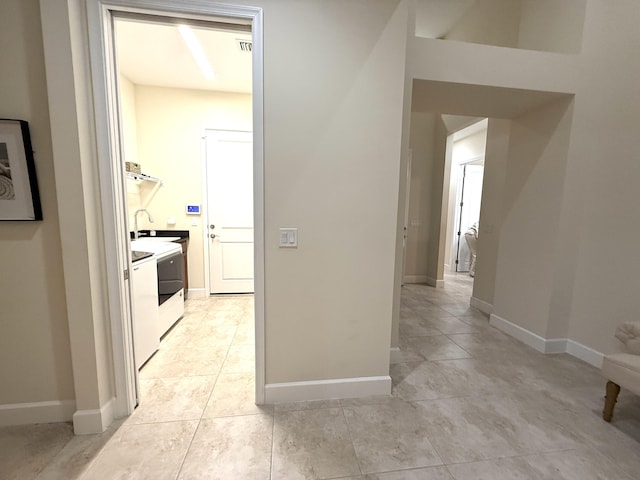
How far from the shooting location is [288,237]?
1597mm

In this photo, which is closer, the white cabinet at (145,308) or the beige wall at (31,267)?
the beige wall at (31,267)

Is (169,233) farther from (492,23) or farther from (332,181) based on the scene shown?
(492,23)

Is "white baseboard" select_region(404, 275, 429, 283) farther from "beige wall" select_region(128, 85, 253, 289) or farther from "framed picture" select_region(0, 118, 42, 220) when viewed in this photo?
"framed picture" select_region(0, 118, 42, 220)

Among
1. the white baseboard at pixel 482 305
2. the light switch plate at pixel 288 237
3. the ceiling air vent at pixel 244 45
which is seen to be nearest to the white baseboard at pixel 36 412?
the light switch plate at pixel 288 237

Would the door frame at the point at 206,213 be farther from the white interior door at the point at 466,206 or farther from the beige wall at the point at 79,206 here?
the white interior door at the point at 466,206

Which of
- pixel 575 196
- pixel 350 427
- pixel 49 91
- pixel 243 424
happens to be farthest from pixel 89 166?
pixel 575 196

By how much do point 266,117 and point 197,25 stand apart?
2.19ft

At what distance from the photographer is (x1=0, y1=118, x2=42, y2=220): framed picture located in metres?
1.31

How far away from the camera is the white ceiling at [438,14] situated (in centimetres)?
337

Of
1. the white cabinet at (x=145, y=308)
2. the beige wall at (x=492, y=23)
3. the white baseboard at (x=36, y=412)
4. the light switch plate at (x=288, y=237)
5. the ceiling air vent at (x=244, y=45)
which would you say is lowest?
the white baseboard at (x=36, y=412)

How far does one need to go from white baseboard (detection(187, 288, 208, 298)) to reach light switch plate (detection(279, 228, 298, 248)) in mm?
2790

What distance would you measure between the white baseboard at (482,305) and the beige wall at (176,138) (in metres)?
4.09

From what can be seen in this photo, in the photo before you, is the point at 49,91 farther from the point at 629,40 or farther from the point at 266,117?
the point at 629,40

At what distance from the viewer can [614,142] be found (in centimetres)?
212
